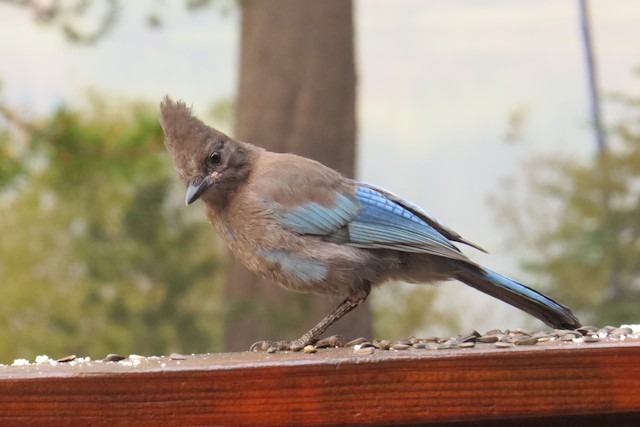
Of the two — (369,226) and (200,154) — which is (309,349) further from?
(200,154)

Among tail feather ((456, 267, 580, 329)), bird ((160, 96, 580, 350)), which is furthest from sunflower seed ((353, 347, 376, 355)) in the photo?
tail feather ((456, 267, 580, 329))

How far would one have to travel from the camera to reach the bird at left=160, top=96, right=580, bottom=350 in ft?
8.24

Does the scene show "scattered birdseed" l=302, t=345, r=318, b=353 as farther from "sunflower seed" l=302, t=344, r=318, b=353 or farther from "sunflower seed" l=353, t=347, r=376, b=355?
"sunflower seed" l=353, t=347, r=376, b=355

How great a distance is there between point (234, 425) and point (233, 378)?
70mm

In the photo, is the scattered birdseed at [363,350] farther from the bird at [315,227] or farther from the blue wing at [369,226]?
the blue wing at [369,226]

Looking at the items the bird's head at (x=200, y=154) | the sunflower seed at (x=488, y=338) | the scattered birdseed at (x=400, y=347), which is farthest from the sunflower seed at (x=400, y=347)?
the bird's head at (x=200, y=154)

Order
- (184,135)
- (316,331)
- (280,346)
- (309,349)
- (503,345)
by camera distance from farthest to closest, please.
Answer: (184,135)
(316,331)
(280,346)
(309,349)
(503,345)

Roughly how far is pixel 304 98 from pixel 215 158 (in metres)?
3.37

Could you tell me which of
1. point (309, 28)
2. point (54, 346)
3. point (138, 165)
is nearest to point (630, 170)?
point (309, 28)

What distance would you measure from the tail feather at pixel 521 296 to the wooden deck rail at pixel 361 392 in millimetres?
827

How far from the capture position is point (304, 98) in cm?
596

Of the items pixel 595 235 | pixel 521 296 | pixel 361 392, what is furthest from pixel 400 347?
pixel 595 235

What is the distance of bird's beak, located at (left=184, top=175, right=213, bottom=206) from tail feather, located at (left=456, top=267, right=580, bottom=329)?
0.70m

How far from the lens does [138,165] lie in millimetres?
3998
